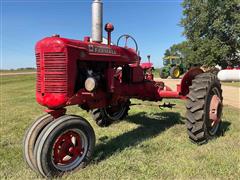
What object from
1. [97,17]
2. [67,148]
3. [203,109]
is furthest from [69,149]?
[203,109]

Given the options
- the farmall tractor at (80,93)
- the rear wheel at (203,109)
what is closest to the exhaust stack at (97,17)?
the farmall tractor at (80,93)

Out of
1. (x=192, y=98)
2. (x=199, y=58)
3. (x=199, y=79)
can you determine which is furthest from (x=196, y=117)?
(x=199, y=58)

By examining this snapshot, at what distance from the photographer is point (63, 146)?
4168 mm

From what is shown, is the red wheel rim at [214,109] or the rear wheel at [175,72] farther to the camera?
the rear wheel at [175,72]

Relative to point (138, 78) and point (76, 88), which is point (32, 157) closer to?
point (76, 88)

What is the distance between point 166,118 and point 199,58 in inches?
1231

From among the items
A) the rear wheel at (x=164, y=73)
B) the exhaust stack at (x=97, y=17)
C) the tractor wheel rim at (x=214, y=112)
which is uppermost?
the exhaust stack at (x=97, y=17)

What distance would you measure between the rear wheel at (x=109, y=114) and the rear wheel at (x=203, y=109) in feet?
7.24

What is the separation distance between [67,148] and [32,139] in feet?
1.67

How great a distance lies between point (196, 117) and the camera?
17.1 feet

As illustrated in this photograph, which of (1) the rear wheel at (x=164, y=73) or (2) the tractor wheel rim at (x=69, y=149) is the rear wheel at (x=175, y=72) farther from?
(2) the tractor wheel rim at (x=69, y=149)

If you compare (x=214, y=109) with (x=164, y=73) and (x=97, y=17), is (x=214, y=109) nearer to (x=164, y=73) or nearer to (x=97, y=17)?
(x=97, y=17)

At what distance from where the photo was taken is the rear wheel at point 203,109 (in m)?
5.22

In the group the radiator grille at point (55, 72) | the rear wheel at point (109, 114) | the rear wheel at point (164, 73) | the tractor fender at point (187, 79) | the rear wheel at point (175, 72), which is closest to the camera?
the radiator grille at point (55, 72)
